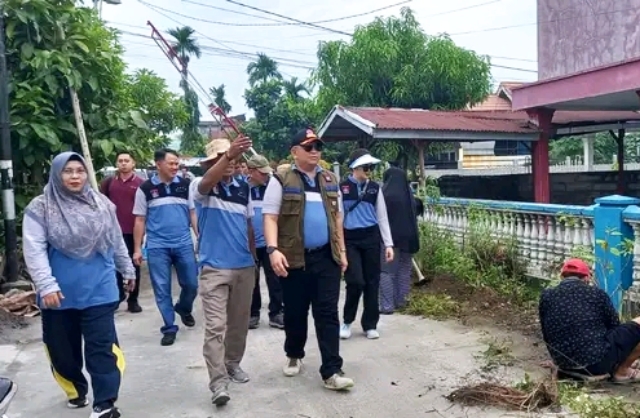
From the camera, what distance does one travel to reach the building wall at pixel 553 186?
1634 centimetres

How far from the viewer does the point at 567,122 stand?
1476cm

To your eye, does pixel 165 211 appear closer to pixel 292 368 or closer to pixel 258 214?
pixel 258 214

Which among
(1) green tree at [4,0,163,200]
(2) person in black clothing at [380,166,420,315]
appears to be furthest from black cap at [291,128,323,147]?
(1) green tree at [4,0,163,200]

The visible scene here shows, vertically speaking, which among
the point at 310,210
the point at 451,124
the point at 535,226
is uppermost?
the point at 451,124

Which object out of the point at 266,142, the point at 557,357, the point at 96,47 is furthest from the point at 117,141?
the point at 266,142

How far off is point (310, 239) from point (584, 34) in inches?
448

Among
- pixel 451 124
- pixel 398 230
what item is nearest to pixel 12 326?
pixel 398 230

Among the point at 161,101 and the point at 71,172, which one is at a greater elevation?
the point at 161,101

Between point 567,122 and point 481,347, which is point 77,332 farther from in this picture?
point 567,122

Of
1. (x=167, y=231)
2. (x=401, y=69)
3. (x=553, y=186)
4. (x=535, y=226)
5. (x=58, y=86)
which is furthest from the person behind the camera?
(x=401, y=69)

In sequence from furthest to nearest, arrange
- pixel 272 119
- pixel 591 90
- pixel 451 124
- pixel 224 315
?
pixel 272 119 → pixel 451 124 → pixel 591 90 → pixel 224 315

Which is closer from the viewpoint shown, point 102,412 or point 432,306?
point 102,412

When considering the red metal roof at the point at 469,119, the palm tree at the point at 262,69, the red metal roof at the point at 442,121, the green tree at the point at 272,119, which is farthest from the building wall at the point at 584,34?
the palm tree at the point at 262,69

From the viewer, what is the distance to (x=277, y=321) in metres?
6.94
